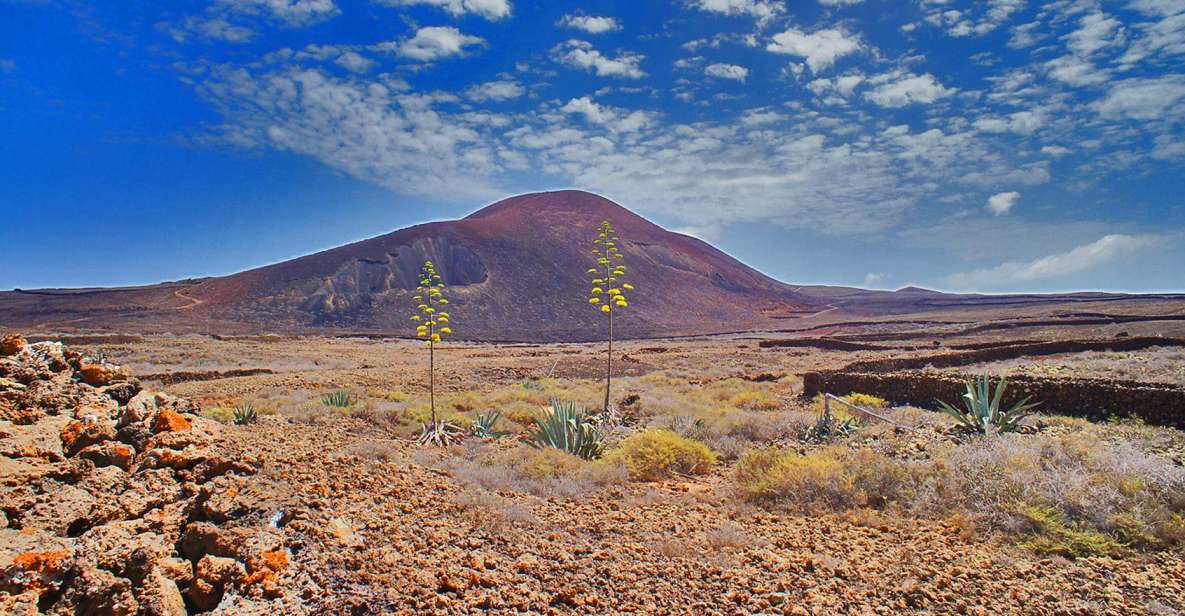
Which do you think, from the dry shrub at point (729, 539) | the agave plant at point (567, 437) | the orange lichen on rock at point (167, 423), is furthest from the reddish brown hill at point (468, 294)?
the dry shrub at point (729, 539)

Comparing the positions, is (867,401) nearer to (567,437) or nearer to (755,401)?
(755,401)

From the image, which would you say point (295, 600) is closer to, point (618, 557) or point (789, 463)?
point (618, 557)

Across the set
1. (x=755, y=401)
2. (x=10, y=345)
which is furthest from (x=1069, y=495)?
(x=10, y=345)

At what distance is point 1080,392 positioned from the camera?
415 inches

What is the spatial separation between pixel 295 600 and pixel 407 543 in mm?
843

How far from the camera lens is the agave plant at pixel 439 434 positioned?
9633mm

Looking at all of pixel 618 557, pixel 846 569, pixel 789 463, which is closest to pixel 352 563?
pixel 618 557

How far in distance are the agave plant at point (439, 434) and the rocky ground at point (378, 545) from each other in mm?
3923

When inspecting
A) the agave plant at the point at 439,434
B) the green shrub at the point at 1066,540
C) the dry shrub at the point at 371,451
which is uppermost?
the dry shrub at the point at 371,451

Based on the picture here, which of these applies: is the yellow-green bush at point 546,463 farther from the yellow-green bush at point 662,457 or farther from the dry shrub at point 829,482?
the dry shrub at point 829,482

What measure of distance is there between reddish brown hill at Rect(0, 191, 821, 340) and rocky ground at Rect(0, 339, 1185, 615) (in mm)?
48420

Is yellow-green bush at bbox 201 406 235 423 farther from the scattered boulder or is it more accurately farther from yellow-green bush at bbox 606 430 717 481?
yellow-green bush at bbox 606 430 717 481

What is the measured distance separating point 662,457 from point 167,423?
17.8 feet

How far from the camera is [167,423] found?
466cm
